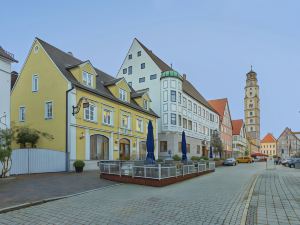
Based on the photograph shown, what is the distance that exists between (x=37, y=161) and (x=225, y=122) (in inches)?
2318

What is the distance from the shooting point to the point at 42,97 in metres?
26.8

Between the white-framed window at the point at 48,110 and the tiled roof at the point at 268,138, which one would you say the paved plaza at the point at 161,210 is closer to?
the white-framed window at the point at 48,110

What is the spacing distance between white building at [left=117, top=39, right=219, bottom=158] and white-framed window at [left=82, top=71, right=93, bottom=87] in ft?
53.5

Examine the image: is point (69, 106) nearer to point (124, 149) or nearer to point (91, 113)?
point (91, 113)

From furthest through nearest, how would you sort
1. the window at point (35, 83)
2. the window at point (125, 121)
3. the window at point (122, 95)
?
the window at point (122, 95) < the window at point (125, 121) < the window at point (35, 83)

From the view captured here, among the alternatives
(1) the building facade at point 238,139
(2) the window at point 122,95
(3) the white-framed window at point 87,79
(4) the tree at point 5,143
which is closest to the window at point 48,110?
(3) the white-framed window at point 87,79

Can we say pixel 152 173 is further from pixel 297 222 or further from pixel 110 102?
pixel 110 102

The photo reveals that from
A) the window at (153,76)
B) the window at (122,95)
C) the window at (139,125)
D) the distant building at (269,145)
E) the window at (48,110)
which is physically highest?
the window at (153,76)

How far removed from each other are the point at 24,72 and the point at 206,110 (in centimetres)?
3852

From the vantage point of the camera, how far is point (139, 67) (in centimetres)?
4641

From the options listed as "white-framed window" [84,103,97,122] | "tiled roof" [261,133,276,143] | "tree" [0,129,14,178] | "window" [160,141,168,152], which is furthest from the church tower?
"tree" [0,129,14,178]

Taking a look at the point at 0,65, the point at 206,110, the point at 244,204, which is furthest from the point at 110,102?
the point at 206,110

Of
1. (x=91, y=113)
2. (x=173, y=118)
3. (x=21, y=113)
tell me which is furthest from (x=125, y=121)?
(x=173, y=118)

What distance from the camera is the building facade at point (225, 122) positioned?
7168 centimetres
